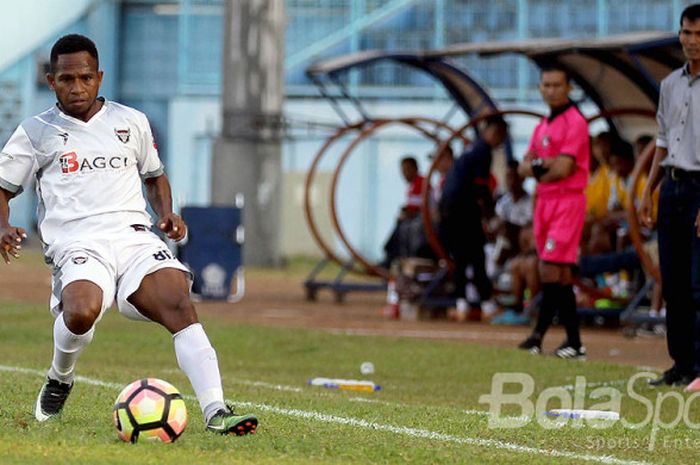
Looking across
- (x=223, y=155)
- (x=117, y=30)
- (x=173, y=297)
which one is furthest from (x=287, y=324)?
(x=117, y=30)

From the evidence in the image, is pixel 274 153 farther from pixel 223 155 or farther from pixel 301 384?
pixel 301 384

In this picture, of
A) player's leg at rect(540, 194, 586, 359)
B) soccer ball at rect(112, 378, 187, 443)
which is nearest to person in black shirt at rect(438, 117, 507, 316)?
player's leg at rect(540, 194, 586, 359)

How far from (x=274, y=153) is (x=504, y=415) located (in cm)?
2349

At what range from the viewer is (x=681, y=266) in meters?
11.2

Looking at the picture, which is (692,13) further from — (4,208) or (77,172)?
(4,208)

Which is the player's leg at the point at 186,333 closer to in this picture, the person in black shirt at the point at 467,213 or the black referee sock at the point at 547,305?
the black referee sock at the point at 547,305

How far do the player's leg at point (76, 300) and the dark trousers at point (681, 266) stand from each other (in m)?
4.61

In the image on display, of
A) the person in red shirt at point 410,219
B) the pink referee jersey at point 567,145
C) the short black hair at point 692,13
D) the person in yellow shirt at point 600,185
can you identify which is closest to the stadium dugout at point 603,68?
the person in yellow shirt at point 600,185

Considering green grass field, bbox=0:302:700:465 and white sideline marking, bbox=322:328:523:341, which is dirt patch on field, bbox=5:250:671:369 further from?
green grass field, bbox=0:302:700:465

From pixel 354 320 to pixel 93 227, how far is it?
39.0ft

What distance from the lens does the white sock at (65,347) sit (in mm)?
7867

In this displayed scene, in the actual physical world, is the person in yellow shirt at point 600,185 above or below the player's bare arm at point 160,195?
below

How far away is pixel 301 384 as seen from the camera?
12.0 metres

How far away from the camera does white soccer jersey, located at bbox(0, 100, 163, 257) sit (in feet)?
26.5
